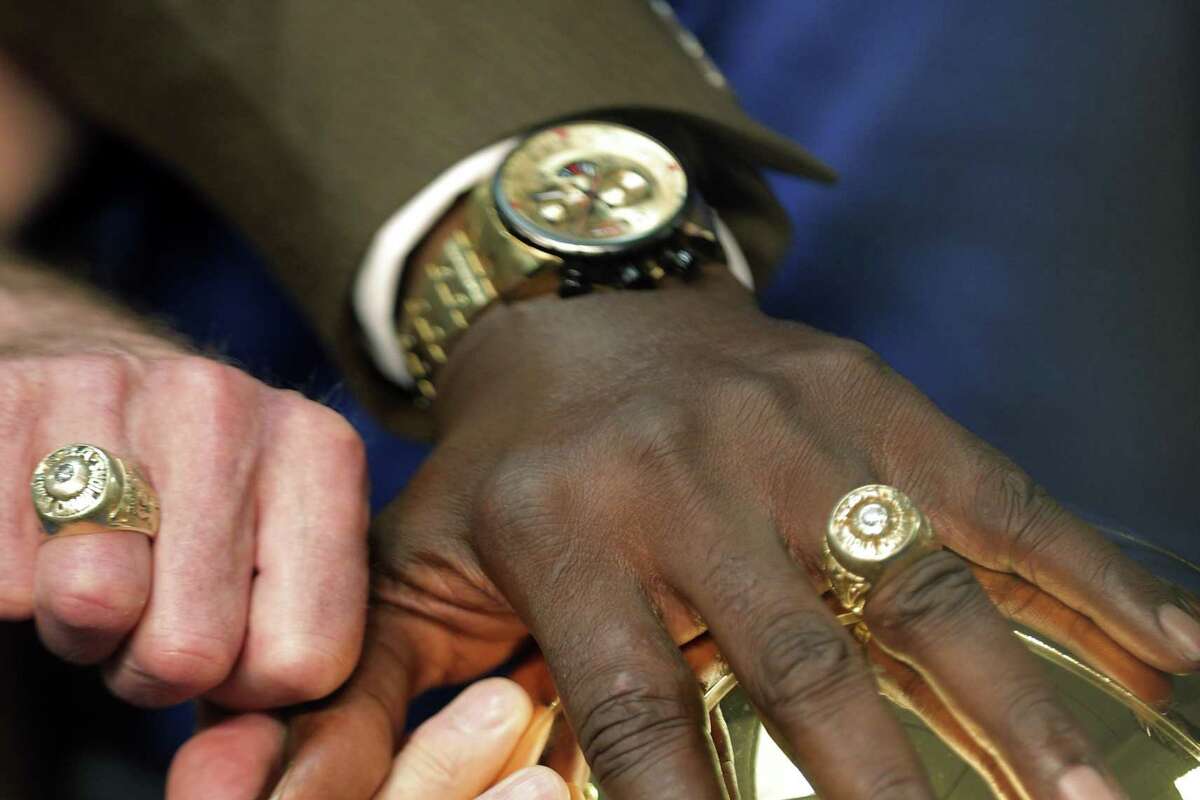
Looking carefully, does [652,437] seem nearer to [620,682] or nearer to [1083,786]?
[620,682]

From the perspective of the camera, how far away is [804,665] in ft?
2.06

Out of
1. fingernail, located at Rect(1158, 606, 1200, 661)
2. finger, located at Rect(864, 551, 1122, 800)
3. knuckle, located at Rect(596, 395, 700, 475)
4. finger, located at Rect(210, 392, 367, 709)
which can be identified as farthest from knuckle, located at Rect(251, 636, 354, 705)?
fingernail, located at Rect(1158, 606, 1200, 661)

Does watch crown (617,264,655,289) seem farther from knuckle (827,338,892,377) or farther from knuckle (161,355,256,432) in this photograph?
knuckle (161,355,256,432)

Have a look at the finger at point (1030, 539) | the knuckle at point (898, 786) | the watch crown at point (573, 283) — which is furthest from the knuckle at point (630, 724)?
the watch crown at point (573, 283)

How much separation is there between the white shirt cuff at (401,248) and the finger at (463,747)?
39 centimetres

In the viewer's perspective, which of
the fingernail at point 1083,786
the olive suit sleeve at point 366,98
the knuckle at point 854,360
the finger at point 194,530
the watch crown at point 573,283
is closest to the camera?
the fingernail at point 1083,786

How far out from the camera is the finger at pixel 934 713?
611mm

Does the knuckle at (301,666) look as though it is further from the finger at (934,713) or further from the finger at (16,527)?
the finger at (934,713)

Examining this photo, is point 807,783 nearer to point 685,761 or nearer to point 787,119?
point 685,761

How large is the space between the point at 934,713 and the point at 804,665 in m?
0.08

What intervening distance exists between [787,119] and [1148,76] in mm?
342

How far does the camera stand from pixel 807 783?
63 centimetres

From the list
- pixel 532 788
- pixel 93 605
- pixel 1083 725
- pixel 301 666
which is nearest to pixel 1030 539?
pixel 1083 725

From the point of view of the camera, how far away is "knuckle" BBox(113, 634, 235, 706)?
0.67 metres
